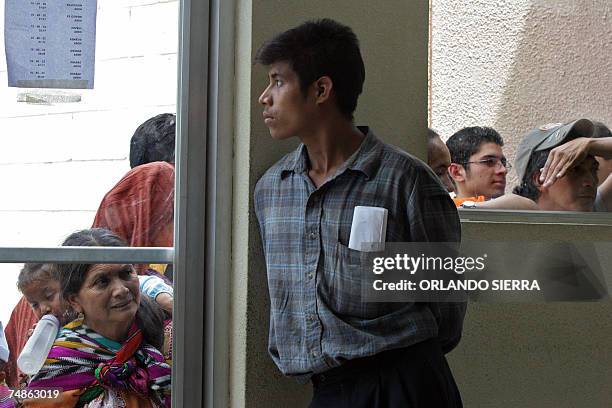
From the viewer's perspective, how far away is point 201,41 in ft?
5.70

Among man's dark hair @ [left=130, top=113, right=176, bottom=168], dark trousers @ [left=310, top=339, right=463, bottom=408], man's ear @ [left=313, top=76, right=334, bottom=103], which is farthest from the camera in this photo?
man's dark hair @ [left=130, top=113, right=176, bottom=168]

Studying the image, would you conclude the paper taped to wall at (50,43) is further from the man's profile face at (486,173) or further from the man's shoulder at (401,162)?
the man's profile face at (486,173)

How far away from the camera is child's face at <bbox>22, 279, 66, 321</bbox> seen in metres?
1.63

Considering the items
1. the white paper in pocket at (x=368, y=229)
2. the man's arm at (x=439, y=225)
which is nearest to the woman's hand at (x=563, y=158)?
the man's arm at (x=439, y=225)

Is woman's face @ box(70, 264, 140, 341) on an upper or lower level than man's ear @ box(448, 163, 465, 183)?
lower

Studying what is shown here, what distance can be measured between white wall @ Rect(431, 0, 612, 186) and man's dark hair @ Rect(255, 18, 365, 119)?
0.52ft

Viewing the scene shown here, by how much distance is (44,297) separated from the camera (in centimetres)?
163

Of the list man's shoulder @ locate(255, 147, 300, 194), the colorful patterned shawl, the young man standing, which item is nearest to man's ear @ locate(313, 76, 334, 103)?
the young man standing

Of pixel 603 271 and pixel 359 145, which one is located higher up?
pixel 359 145

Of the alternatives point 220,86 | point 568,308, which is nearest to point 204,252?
point 220,86

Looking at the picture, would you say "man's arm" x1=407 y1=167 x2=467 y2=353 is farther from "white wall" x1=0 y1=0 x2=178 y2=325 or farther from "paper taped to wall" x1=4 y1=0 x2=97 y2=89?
"paper taped to wall" x1=4 y1=0 x2=97 y2=89

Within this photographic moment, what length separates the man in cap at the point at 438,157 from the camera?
161cm

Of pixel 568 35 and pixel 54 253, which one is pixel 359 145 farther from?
pixel 54 253

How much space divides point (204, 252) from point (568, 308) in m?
0.72
